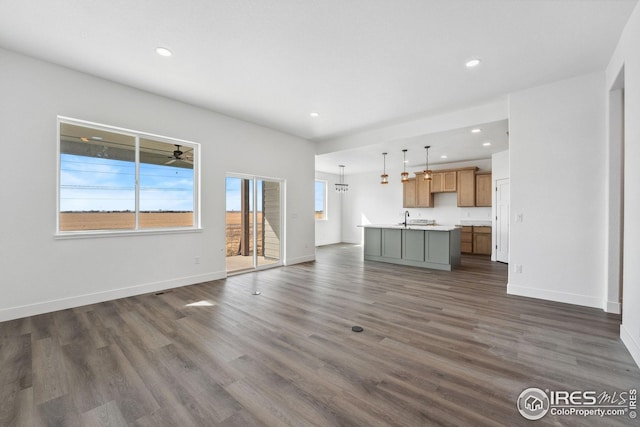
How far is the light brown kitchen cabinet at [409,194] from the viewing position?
9.39m

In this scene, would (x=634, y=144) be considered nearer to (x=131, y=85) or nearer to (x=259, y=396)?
(x=259, y=396)

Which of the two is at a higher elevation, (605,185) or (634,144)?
(634,144)

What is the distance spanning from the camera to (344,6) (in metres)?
2.47

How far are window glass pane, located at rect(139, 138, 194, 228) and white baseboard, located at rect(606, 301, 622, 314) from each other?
6216 millimetres

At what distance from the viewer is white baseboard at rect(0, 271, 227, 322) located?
10.6 feet

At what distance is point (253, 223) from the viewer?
5965 mm

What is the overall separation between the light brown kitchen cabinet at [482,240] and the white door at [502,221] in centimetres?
64

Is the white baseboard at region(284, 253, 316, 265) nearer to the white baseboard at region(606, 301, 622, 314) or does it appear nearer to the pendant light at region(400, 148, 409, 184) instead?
the pendant light at region(400, 148, 409, 184)

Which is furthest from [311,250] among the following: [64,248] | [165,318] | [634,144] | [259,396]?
[634,144]

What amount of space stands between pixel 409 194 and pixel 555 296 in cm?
592

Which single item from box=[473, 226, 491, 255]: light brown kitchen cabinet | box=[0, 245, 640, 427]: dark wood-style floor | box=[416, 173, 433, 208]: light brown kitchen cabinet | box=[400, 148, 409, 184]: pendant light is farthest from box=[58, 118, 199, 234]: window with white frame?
box=[473, 226, 491, 255]: light brown kitchen cabinet

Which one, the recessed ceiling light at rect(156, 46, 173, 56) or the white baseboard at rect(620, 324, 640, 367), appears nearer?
the white baseboard at rect(620, 324, 640, 367)

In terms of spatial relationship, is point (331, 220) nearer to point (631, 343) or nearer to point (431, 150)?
point (431, 150)

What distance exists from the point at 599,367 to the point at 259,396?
106 inches
